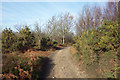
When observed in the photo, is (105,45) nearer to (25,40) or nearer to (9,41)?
(25,40)

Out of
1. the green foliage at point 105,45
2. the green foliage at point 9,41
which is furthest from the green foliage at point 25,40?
the green foliage at point 105,45

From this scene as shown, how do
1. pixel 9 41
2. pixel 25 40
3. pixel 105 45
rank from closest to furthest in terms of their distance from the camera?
pixel 105 45
pixel 9 41
pixel 25 40

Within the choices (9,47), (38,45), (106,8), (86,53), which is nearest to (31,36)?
(9,47)

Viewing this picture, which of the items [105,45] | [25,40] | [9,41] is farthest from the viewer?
[25,40]

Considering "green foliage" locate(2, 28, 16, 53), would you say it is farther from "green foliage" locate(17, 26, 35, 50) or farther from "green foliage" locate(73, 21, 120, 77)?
"green foliage" locate(73, 21, 120, 77)

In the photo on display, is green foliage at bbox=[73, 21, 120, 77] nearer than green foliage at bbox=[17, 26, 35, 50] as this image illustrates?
Yes

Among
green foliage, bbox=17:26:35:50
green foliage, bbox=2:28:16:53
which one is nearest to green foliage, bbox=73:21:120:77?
green foliage, bbox=17:26:35:50

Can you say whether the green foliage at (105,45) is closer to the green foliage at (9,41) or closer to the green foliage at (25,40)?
the green foliage at (25,40)

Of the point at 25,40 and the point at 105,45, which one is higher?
the point at 25,40

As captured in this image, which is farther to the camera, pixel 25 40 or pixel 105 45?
pixel 25 40

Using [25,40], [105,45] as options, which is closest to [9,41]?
[25,40]

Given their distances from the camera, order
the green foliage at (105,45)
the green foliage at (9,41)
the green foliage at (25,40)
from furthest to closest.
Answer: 1. the green foliage at (25,40)
2. the green foliage at (9,41)
3. the green foliage at (105,45)

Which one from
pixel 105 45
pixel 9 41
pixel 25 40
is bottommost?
pixel 105 45

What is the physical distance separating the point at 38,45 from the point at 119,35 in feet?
42.6
